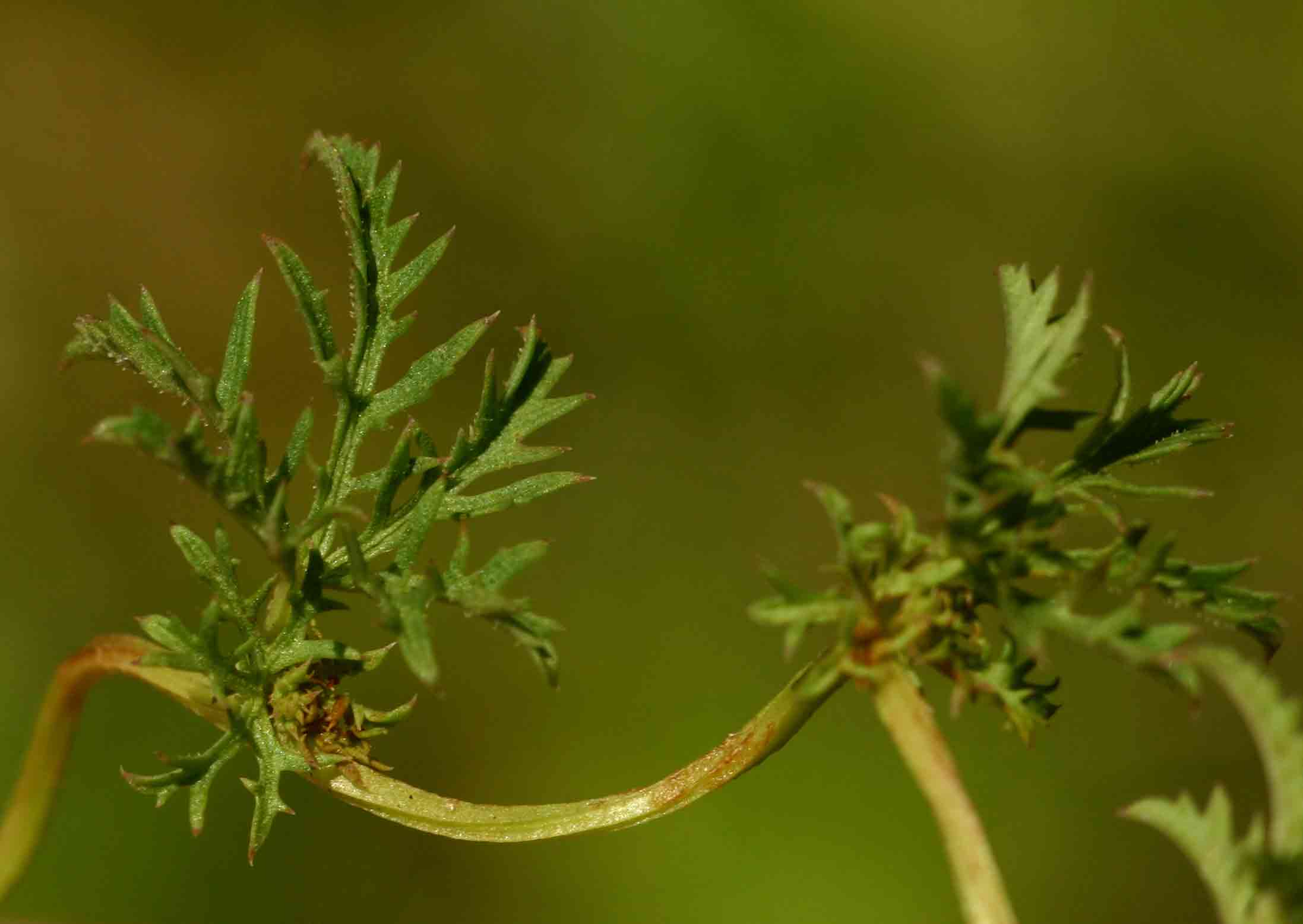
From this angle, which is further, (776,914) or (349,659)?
(776,914)

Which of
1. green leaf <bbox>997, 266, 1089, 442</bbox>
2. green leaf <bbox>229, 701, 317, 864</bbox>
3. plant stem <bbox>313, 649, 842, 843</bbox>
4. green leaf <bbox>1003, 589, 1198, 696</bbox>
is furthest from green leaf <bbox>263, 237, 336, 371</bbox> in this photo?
green leaf <bbox>1003, 589, 1198, 696</bbox>

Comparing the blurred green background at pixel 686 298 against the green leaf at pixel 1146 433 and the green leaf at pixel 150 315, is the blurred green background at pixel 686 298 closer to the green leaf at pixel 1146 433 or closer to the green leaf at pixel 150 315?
the green leaf at pixel 150 315

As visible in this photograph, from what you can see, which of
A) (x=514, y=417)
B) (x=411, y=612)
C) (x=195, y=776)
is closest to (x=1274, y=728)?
(x=411, y=612)

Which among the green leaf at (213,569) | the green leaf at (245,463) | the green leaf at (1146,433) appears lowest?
the green leaf at (213,569)

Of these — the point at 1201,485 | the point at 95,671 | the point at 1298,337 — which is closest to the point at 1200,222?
the point at 1298,337

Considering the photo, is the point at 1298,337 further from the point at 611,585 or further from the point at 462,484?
the point at 462,484

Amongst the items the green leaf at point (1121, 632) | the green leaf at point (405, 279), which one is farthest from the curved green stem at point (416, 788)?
the green leaf at point (405, 279)

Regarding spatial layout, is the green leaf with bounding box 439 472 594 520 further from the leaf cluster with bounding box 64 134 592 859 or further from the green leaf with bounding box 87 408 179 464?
the green leaf with bounding box 87 408 179 464
